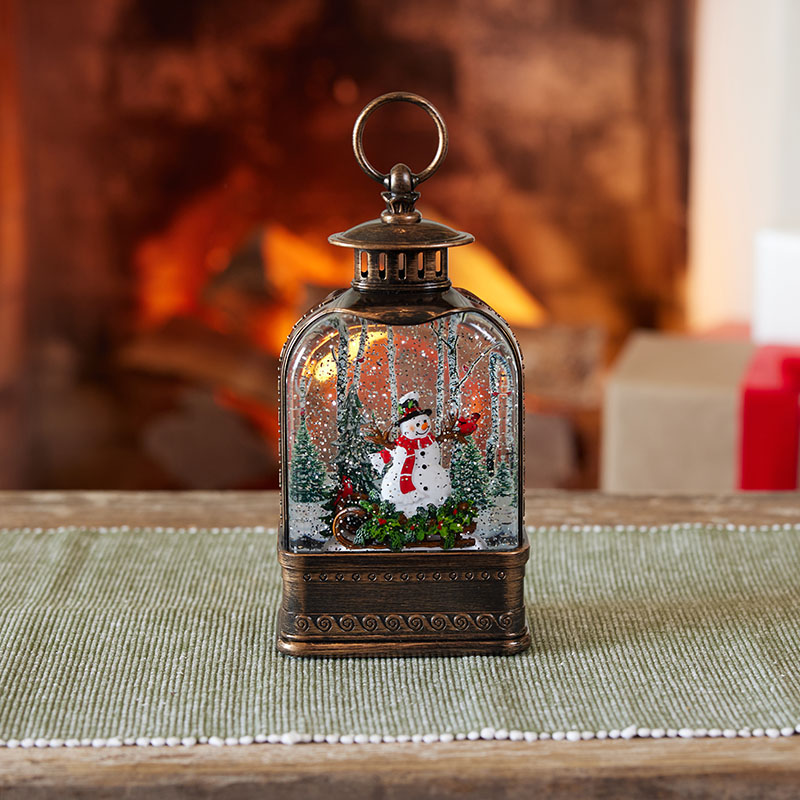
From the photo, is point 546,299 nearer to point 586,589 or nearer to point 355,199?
point 355,199

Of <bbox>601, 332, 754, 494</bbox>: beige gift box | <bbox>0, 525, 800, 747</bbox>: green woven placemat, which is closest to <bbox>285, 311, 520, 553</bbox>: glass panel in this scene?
<bbox>0, 525, 800, 747</bbox>: green woven placemat

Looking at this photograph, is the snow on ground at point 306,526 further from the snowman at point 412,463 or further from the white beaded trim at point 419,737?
the white beaded trim at point 419,737

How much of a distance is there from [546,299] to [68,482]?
132 centimetres

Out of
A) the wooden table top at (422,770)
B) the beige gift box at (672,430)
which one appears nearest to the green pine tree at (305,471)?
the wooden table top at (422,770)

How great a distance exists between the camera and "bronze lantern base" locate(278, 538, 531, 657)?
3.20 ft

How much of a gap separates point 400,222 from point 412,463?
0.19m

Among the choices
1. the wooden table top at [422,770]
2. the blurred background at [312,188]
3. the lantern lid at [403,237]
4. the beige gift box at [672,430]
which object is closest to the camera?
the wooden table top at [422,770]

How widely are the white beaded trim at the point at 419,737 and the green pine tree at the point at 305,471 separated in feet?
0.67

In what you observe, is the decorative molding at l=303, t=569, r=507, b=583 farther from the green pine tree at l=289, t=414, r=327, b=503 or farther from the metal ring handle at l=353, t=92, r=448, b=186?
the metal ring handle at l=353, t=92, r=448, b=186

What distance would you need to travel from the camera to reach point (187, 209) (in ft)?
10.1

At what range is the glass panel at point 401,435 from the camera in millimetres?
972

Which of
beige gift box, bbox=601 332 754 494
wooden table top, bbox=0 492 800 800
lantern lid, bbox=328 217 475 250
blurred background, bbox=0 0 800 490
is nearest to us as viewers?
wooden table top, bbox=0 492 800 800

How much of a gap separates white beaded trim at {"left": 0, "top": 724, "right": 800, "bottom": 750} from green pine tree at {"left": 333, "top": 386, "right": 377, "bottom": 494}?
211 mm

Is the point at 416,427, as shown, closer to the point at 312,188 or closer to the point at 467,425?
the point at 467,425
